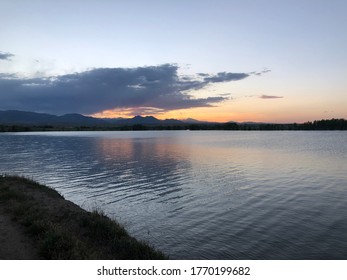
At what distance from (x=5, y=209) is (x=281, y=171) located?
35702 mm

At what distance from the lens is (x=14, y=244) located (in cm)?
1259

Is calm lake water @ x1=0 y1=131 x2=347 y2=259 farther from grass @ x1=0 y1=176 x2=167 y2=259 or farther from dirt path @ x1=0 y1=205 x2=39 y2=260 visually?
dirt path @ x1=0 y1=205 x2=39 y2=260

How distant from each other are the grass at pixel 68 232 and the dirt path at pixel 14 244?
0.89 feet

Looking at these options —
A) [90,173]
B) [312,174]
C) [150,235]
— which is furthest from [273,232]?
[90,173]

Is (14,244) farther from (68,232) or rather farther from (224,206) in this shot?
(224,206)

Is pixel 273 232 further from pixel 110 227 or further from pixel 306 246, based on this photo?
pixel 110 227

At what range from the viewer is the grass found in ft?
38.7

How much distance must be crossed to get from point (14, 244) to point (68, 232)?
7.48 feet

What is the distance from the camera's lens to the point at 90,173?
4316 cm

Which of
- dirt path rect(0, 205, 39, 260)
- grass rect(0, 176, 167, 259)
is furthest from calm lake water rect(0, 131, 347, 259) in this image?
dirt path rect(0, 205, 39, 260)

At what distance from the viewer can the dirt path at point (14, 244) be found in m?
11.5

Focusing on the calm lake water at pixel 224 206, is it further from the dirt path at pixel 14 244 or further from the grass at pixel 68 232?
the dirt path at pixel 14 244

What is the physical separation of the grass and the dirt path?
0.89 feet

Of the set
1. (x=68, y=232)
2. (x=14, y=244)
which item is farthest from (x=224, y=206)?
(x=14, y=244)
